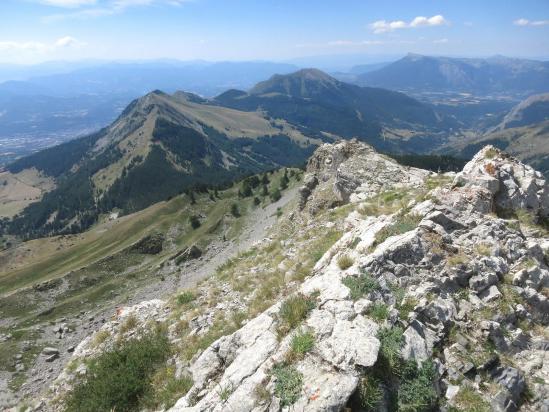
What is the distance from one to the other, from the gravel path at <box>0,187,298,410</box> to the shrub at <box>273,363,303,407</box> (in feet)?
81.0

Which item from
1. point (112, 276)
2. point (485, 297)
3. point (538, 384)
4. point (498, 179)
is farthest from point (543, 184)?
point (112, 276)

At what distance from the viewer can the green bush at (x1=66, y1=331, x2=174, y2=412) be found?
14.6 meters

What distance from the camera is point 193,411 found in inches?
420

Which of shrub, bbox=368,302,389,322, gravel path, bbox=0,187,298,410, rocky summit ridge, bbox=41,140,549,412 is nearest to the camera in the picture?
rocky summit ridge, bbox=41,140,549,412

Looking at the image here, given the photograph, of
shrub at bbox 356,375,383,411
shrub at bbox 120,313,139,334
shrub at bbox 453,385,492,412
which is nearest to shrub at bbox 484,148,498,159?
shrub at bbox 453,385,492,412

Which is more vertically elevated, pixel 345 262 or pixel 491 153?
pixel 491 153

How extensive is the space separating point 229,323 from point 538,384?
37.5 ft

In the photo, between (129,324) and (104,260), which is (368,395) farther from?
(104,260)

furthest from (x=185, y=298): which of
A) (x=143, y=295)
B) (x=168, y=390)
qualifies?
(x=143, y=295)

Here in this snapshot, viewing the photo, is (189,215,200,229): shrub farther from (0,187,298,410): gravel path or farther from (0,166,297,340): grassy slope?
(0,187,298,410): gravel path

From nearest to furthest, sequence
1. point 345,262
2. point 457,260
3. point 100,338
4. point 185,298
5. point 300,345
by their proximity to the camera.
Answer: point 300,345
point 457,260
point 345,262
point 100,338
point 185,298

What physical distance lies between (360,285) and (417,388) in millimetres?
3574

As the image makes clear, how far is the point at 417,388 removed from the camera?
32.9 ft

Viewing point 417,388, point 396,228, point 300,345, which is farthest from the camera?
point 396,228
